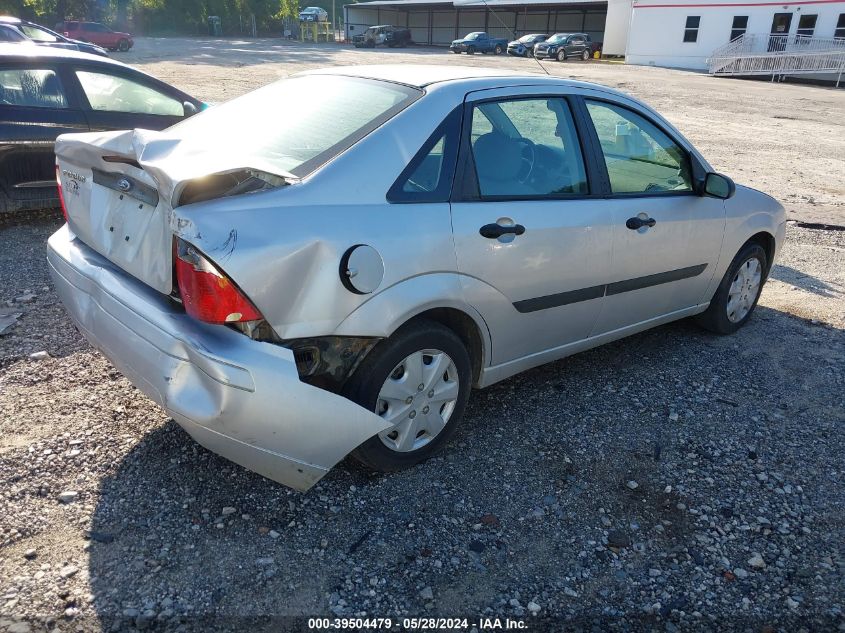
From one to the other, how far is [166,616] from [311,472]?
693 mm

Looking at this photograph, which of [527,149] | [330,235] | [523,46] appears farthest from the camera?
[523,46]

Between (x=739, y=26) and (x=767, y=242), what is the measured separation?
3711cm

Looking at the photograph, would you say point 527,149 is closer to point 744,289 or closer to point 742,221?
point 742,221

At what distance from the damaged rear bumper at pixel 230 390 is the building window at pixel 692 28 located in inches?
1631

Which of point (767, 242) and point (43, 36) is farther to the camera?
point (43, 36)

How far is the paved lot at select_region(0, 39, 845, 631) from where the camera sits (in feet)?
8.16

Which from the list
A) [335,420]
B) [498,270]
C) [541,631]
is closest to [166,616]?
[335,420]

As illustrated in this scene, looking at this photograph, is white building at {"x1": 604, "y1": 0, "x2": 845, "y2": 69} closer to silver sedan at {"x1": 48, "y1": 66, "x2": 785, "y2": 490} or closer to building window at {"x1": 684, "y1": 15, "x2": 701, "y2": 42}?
building window at {"x1": 684, "y1": 15, "x2": 701, "y2": 42}

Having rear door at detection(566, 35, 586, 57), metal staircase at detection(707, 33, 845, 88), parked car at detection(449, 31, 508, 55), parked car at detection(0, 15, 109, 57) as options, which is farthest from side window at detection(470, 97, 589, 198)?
parked car at detection(449, 31, 508, 55)

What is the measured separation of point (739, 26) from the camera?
1422 inches

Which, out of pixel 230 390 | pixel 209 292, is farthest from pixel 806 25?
pixel 230 390

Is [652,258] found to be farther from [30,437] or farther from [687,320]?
[30,437]

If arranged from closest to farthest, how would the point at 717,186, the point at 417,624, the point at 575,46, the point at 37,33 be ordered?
the point at 417,624 < the point at 717,186 < the point at 37,33 < the point at 575,46

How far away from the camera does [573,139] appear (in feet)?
11.8
